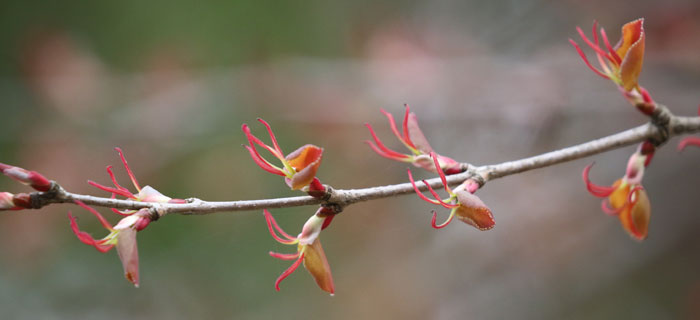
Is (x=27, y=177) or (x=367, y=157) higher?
(x=367, y=157)

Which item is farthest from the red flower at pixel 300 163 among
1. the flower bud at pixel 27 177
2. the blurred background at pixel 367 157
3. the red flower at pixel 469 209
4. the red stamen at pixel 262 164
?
the blurred background at pixel 367 157

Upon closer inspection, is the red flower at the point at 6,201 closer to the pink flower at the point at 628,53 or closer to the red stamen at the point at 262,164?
the red stamen at the point at 262,164

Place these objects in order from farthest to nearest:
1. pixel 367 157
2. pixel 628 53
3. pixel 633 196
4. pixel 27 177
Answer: pixel 367 157 < pixel 633 196 < pixel 628 53 < pixel 27 177

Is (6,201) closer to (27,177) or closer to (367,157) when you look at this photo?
(27,177)

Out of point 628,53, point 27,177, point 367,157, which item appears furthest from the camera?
point 367,157

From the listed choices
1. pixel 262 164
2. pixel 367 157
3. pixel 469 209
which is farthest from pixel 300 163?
pixel 367 157

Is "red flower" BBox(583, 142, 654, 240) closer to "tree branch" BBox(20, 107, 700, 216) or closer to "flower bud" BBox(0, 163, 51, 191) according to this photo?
"tree branch" BBox(20, 107, 700, 216)

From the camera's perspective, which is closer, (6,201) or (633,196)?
(6,201)
